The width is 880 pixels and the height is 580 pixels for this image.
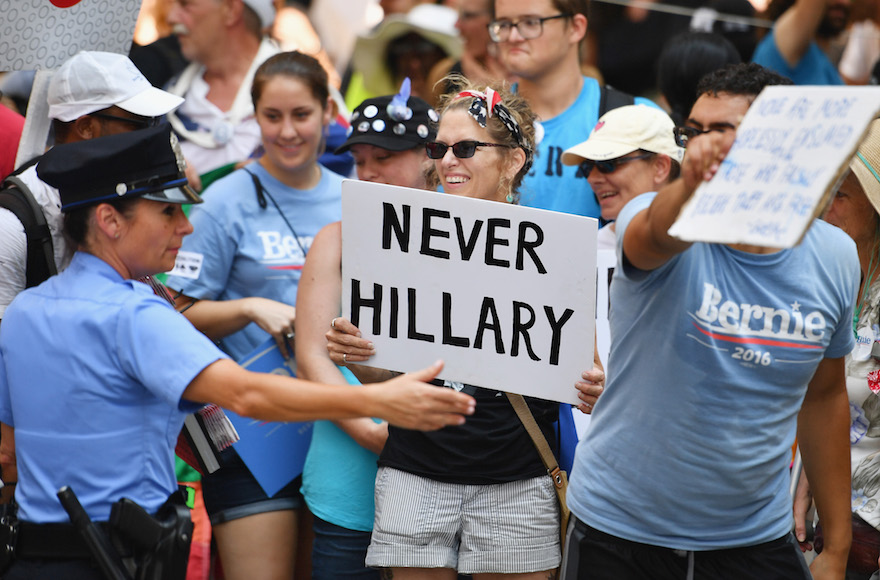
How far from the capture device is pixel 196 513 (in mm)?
4734

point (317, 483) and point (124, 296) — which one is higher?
point (124, 296)

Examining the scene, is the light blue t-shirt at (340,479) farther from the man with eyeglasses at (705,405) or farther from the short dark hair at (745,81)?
the short dark hair at (745,81)

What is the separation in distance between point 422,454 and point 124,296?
1.12 metres

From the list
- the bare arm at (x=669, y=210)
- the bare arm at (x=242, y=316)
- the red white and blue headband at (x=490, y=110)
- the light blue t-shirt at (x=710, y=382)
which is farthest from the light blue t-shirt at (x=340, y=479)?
the bare arm at (x=669, y=210)

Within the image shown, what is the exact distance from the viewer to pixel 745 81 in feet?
10.4

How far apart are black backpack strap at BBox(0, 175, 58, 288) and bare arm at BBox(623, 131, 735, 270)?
1.89 meters

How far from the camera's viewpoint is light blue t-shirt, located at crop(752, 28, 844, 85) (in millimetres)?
5707

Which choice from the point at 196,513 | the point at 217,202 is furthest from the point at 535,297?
the point at 196,513

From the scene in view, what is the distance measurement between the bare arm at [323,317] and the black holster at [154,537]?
3.43 ft

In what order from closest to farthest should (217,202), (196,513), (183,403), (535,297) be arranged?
(183,403) → (535,297) → (217,202) → (196,513)

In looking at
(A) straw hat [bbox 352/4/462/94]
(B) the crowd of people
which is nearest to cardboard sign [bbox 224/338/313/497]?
(B) the crowd of people

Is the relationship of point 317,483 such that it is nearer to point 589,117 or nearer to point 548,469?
point 548,469

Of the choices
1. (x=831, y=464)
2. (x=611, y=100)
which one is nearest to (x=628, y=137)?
(x=611, y=100)

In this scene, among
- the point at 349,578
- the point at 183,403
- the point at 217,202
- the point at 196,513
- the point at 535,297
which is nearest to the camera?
the point at 183,403
